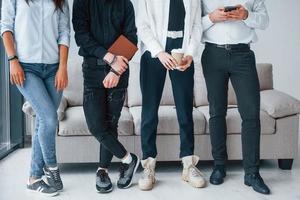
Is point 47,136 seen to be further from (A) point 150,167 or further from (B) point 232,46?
(B) point 232,46

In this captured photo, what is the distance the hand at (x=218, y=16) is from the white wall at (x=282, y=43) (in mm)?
1795

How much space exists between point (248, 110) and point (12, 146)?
220cm

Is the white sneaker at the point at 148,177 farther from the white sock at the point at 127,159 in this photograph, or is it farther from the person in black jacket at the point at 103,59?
the person in black jacket at the point at 103,59

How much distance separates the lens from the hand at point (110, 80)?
230cm

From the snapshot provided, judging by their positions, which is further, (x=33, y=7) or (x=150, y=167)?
(x=150, y=167)

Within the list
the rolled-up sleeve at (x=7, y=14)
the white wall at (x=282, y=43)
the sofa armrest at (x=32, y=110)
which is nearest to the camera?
the rolled-up sleeve at (x=7, y=14)

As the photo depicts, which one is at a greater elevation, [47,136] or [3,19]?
[3,19]

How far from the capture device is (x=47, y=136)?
2.31 metres

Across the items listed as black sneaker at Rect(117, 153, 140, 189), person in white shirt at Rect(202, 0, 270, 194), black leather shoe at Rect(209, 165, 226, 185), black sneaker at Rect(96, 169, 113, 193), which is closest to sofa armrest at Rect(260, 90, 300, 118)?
person in white shirt at Rect(202, 0, 270, 194)

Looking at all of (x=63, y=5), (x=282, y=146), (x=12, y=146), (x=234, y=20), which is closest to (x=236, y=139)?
(x=282, y=146)

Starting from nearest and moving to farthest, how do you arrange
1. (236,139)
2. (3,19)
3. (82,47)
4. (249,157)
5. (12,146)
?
(3,19) < (82,47) < (249,157) < (236,139) < (12,146)

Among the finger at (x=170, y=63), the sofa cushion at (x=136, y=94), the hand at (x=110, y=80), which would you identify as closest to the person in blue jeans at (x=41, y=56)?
the hand at (x=110, y=80)

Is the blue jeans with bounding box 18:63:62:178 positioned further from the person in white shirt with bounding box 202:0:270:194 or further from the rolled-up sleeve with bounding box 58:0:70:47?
the person in white shirt with bounding box 202:0:270:194

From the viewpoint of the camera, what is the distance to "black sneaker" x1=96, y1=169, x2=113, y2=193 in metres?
2.45
